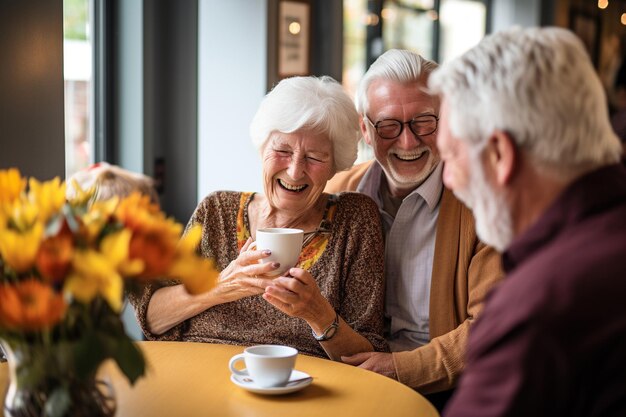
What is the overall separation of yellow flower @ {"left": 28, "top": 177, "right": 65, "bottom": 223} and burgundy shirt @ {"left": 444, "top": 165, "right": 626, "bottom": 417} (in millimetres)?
647

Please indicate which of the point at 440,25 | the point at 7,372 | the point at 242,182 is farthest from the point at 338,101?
the point at 440,25

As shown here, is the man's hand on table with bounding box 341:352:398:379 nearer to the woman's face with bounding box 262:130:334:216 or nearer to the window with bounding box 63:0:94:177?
the woman's face with bounding box 262:130:334:216

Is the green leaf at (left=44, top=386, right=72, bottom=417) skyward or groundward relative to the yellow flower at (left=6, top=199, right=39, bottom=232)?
groundward

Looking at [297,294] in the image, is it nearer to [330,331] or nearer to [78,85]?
[330,331]

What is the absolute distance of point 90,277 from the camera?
115 cm

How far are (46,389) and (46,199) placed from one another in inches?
11.4

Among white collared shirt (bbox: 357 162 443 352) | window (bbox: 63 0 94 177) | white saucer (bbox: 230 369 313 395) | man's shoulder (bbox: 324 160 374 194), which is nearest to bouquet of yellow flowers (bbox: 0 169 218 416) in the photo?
white saucer (bbox: 230 369 313 395)

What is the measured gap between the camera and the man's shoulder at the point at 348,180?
9.25ft

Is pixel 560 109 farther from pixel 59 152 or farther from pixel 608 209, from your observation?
pixel 59 152

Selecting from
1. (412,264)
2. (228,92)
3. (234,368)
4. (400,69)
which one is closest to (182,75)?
(228,92)

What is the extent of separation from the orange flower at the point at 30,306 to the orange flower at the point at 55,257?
0.02 meters

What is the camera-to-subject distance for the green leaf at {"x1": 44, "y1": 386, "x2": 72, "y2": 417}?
4.01 feet

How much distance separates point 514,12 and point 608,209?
21.7 feet

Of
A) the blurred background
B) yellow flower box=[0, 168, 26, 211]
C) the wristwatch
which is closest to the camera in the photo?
yellow flower box=[0, 168, 26, 211]
